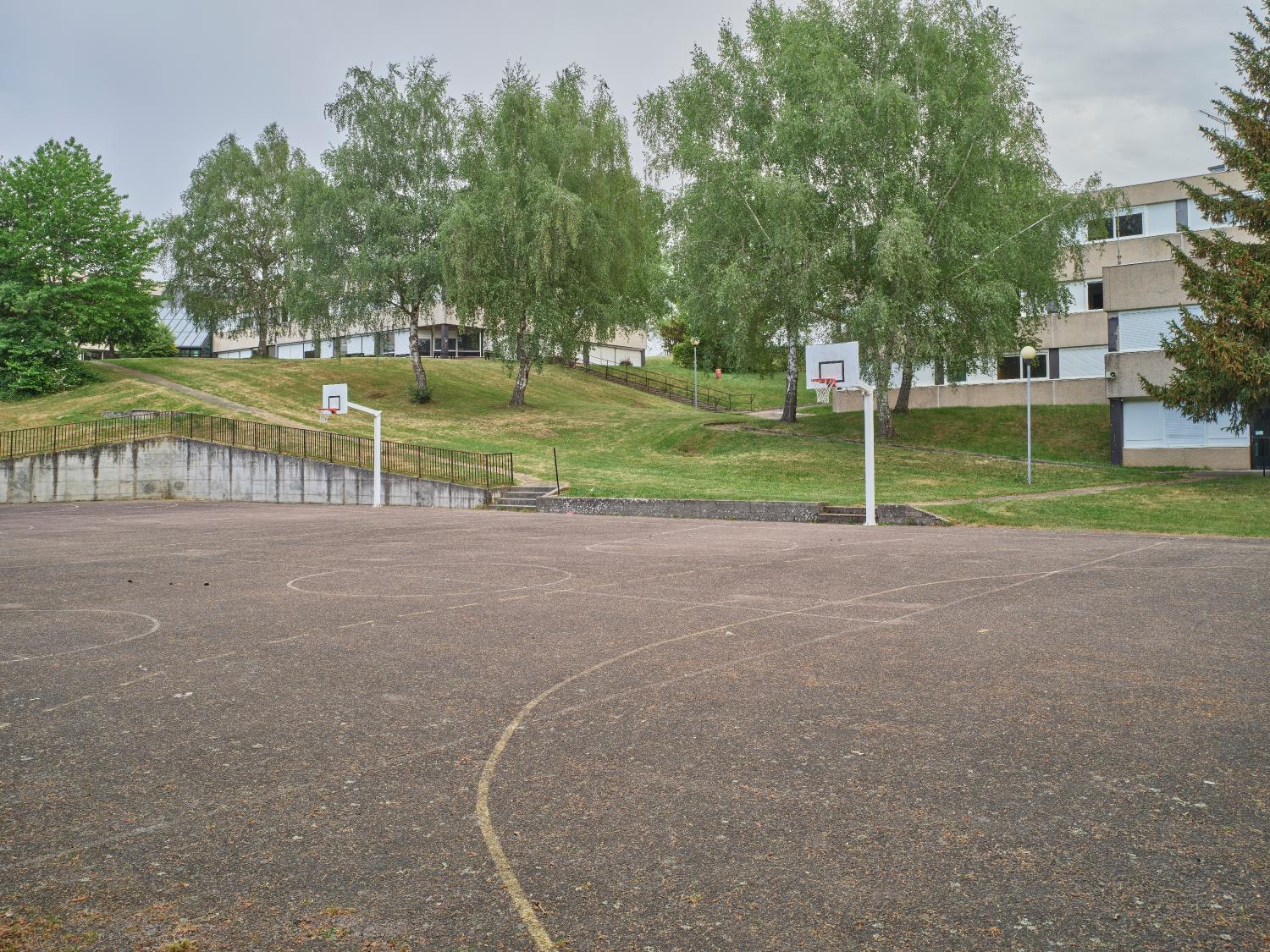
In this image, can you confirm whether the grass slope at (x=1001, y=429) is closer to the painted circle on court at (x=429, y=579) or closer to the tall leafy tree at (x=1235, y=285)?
the tall leafy tree at (x=1235, y=285)

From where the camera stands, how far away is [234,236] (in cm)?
5872

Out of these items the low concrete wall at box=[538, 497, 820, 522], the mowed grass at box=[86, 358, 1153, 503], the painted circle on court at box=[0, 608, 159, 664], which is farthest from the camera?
the mowed grass at box=[86, 358, 1153, 503]

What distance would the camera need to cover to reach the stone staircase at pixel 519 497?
1090 inches

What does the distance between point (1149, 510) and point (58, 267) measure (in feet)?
166

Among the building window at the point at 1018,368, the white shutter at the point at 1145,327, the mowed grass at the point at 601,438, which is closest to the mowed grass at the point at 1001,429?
the mowed grass at the point at 601,438

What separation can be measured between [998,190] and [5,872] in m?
36.5

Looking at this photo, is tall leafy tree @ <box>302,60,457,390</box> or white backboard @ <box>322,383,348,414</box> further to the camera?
tall leafy tree @ <box>302,60,457,390</box>

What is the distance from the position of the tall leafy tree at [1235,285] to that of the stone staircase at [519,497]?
60.9 ft

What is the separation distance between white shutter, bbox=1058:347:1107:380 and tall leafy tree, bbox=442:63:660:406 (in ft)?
66.7

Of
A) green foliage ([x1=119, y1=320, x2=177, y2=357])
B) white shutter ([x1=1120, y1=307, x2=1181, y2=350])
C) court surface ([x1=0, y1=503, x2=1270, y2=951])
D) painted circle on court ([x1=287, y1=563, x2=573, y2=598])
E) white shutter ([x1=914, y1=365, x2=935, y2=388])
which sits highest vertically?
green foliage ([x1=119, y1=320, x2=177, y2=357])

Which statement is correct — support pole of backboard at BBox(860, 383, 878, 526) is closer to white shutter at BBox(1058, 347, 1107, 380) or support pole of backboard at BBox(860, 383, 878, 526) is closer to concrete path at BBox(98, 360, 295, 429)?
white shutter at BBox(1058, 347, 1107, 380)

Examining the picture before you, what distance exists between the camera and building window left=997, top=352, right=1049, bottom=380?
4456 cm

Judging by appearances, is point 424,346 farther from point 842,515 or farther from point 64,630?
point 64,630

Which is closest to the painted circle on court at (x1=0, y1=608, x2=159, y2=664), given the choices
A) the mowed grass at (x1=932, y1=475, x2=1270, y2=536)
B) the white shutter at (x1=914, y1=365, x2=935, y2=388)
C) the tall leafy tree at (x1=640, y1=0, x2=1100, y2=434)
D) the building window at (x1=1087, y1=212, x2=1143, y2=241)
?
the mowed grass at (x1=932, y1=475, x2=1270, y2=536)
